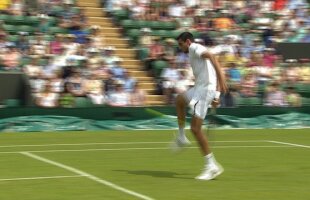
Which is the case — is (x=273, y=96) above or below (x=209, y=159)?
below

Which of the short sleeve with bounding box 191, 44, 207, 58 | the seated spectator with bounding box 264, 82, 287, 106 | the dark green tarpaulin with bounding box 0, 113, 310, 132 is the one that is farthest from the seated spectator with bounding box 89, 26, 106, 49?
the short sleeve with bounding box 191, 44, 207, 58

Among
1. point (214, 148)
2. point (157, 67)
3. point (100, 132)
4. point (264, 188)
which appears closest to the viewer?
point (264, 188)

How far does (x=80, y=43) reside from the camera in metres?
22.0

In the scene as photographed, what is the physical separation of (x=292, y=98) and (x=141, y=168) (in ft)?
40.0

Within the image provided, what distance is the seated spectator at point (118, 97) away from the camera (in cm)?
2080

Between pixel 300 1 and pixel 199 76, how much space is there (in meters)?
20.4

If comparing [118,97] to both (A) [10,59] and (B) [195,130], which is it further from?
(B) [195,130]

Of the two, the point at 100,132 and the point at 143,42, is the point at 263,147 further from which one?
the point at 143,42

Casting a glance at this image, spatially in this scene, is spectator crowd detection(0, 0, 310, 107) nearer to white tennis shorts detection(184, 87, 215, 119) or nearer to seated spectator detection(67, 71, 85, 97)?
seated spectator detection(67, 71, 85, 97)

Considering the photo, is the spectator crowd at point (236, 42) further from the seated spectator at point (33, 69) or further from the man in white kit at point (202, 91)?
the man in white kit at point (202, 91)

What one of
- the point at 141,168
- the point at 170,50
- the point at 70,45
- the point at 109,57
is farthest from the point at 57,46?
the point at 141,168

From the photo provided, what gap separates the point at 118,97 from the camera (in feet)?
68.6

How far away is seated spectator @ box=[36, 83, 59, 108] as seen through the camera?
19.4 m

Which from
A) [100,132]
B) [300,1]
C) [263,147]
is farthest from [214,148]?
[300,1]
